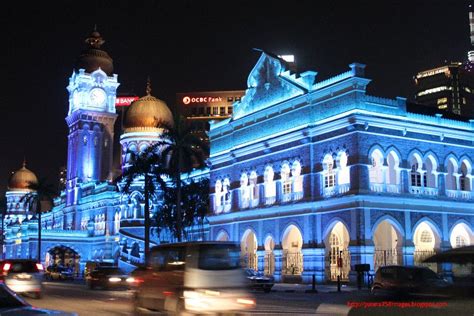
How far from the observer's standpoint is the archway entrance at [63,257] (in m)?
81.8

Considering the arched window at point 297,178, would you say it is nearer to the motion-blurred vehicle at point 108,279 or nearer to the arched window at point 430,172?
the arched window at point 430,172

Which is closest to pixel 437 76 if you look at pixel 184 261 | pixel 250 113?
pixel 250 113

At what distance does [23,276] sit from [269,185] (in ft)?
75.3

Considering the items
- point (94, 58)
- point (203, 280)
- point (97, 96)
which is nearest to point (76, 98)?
point (97, 96)

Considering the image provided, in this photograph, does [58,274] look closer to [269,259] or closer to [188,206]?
[188,206]

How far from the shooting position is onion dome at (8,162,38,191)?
10962 cm

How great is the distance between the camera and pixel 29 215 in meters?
110

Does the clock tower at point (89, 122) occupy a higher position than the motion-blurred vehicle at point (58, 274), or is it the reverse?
the clock tower at point (89, 122)

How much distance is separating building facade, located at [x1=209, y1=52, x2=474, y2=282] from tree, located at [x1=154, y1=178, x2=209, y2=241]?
11604mm

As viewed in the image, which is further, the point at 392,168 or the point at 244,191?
the point at 244,191

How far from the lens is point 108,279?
35.6 metres

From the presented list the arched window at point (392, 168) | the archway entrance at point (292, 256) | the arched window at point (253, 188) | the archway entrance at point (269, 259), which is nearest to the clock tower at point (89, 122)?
the arched window at point (253, 188)

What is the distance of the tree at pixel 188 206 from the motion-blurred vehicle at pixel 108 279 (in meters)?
20.9

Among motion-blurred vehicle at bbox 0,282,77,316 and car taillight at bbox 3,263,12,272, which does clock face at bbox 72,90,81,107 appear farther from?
motion-blurred vehicle at bbox 0,282,77,316
